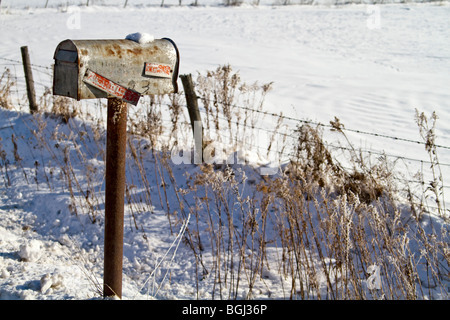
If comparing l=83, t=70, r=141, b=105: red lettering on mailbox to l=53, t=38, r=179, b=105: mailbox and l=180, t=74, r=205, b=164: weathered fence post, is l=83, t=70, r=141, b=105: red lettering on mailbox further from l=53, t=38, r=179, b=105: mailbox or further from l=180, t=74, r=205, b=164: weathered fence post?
l=180, t=74, r=205, b=164: weathered fence post

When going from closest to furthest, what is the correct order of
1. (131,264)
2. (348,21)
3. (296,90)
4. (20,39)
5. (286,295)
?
(286,295) < (131,264) < (296,90) < (20,39) < (348,21)

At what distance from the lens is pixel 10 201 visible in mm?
4500

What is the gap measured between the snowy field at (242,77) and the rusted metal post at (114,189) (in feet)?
0.67

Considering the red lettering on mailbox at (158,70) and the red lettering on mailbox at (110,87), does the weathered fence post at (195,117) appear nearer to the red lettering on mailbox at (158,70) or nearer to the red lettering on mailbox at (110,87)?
the red lettering on mailbox at (158,70)

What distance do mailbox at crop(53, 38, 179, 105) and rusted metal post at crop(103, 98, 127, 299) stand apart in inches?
4.1

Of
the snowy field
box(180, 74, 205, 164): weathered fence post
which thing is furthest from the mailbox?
box(180, 74, 205, 164): weathered fence post

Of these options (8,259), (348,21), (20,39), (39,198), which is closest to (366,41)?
(348,21)

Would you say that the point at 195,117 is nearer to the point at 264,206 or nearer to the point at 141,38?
the point at 264,206

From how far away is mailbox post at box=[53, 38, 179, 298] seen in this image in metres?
2.14

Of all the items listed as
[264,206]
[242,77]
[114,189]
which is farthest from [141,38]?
[242,77]

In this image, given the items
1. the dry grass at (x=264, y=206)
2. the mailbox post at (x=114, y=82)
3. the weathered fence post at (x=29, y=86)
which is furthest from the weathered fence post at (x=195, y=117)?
the weathered fence post at (x=29, y=86)

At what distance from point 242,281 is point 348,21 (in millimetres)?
15837

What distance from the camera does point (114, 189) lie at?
2363 mm

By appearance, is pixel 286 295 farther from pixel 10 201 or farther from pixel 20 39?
pixel 20 39
